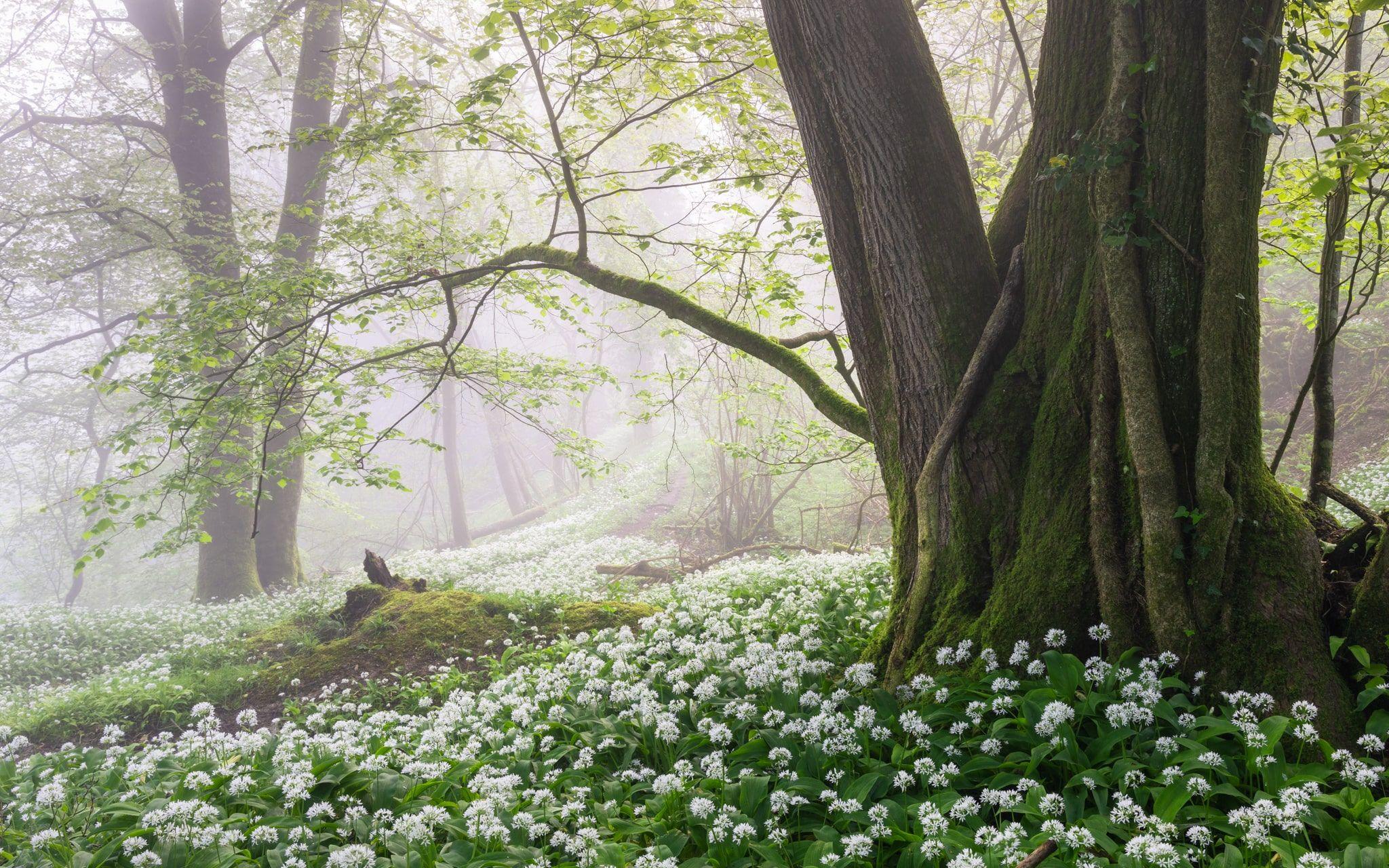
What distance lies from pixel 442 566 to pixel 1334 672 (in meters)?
14.4

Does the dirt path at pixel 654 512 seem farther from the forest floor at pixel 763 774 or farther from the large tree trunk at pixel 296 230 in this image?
the forest floor at pixel 763 774

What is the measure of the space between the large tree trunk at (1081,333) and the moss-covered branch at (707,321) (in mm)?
1202

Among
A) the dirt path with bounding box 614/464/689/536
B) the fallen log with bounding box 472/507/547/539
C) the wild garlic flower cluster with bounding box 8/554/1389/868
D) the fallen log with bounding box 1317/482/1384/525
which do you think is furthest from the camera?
the fallen log with bounding box 472/507/547/539

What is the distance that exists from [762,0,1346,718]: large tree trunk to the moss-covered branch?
1202 millimetres

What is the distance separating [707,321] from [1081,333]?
9.62 feet

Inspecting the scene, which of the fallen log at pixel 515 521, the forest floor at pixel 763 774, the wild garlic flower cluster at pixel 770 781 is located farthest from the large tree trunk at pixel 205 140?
the fallen log at pixel 515 521

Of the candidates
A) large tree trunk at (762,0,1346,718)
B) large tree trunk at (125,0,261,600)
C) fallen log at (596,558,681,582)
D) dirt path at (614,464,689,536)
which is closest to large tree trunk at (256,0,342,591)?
large tree trunk at (125,0,261,600)

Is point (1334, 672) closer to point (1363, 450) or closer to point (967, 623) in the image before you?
point (967, 623)

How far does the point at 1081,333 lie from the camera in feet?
12.4

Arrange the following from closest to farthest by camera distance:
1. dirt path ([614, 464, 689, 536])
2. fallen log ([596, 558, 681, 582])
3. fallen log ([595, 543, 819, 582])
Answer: fallen log ([595, 543, 819, 582]) < fallen log ([596, 558, 681, 582]) < dirt path ([614, 464, 689, 536])

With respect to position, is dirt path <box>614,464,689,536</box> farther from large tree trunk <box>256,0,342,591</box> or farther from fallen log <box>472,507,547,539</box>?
large tree trunk <box>256,0,342,591</box>

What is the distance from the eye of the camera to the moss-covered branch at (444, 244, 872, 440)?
5.78 metres

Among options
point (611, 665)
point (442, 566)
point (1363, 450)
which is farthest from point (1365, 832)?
point (1363, 450)

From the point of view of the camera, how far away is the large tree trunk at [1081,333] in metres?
3.35
